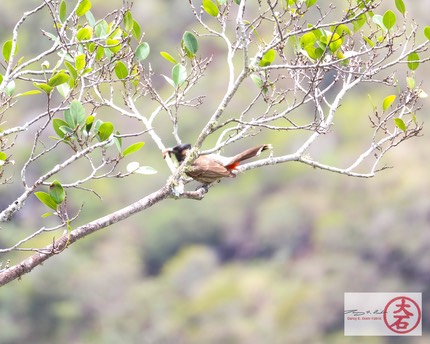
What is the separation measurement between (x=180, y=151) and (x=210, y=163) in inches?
20.4

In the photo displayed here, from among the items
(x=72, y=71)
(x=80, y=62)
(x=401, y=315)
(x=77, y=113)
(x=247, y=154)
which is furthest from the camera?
(x=401, y=315)

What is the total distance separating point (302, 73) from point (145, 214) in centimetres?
4369

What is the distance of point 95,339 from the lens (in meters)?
41.1

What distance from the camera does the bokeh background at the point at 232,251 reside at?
3938cm

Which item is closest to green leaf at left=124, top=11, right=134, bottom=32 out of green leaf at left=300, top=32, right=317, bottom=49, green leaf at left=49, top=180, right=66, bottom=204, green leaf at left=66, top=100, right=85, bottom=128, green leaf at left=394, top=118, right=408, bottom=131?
green leaf at left=66, top=100, right=85, bottom=128

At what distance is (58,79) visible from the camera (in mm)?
5043

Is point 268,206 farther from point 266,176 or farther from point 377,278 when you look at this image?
point 377,278

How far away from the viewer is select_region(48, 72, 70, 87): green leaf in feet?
16.4

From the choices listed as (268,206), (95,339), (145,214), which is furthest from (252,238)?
(95,339)

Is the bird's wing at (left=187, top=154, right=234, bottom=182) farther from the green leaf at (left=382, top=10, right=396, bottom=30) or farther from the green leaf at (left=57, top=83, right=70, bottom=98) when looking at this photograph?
the green leaf at (left=382, top=10, right=396, bottom=30)

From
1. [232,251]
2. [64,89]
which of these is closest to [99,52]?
[64,89]

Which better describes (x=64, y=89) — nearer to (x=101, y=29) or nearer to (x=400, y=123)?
(x=101, y=29)

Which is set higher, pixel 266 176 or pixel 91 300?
pixel 266 176

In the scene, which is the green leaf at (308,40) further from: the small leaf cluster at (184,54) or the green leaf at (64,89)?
the green leaf at (64,89)
